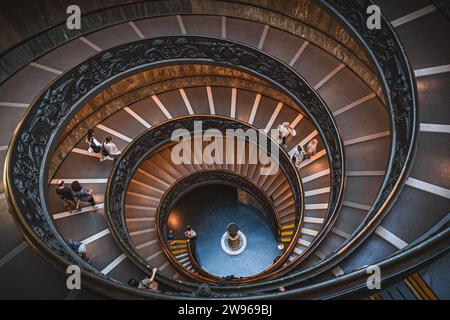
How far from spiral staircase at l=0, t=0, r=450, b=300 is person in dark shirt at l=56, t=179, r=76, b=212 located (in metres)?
0.29

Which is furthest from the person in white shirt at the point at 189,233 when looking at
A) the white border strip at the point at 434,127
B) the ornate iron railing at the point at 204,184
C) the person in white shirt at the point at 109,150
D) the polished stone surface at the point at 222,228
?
the white border strip at the point at 434,127

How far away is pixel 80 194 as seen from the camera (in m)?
8.42

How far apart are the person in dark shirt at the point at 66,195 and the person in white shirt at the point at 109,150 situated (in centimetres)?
174

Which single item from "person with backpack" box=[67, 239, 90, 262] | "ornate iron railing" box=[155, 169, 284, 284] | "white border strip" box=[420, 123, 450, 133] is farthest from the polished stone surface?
"white border strip" box=[420, 123, 450, 133]

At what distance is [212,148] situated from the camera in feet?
41.2

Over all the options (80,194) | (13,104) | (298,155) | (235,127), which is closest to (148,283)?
(80,194)

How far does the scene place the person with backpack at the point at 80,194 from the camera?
8.30 metres

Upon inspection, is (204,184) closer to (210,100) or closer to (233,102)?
(210,100)

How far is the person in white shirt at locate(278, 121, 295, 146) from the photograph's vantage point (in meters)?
10.2

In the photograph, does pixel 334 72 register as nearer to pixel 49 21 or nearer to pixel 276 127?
pixel 276 127

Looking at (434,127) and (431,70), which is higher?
(431,70)

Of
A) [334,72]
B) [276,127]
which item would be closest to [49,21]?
[276,127]

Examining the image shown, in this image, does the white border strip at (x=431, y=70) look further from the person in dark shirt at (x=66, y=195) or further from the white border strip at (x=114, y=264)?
the person in dark shirt at (x=66, y=195)

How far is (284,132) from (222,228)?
523 cm
